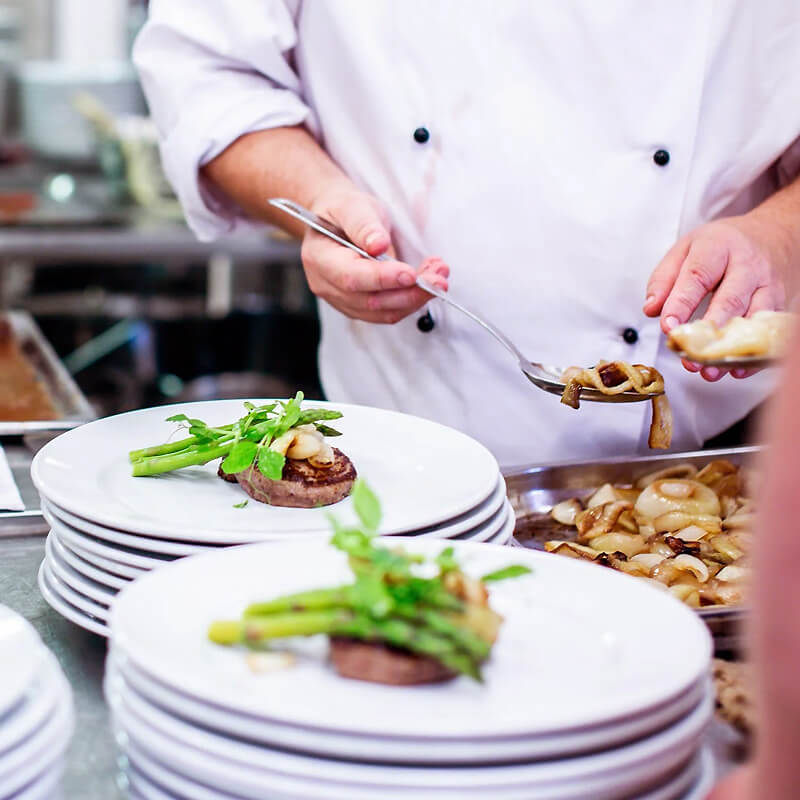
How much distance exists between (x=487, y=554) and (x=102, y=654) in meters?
0.34

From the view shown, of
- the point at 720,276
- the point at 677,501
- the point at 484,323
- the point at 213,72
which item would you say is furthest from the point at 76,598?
the point at 213,72

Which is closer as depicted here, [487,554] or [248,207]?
[487,554]

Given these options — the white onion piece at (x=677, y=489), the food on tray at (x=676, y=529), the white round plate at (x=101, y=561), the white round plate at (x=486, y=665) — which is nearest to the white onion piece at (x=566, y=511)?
the food on tray at (x=676, y=529)

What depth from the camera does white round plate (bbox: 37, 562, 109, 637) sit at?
976mm

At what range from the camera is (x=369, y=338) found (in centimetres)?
193

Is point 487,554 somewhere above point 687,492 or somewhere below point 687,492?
above

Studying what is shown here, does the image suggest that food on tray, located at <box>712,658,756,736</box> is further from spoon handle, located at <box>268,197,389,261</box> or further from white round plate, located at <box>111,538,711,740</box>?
spoon handle, located at <box>268,197,389,261</box>

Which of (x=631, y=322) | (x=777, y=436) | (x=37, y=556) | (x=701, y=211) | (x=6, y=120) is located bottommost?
(x=6, y=120)

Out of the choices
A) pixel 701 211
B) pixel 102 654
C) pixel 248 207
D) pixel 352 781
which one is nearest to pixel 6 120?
pixel 248 207

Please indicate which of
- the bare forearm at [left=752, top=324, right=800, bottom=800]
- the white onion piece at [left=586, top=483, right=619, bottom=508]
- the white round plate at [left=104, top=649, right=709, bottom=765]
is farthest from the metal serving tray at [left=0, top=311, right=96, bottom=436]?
the bare forearm at [left=752, top=324, right=800, bottom=800]

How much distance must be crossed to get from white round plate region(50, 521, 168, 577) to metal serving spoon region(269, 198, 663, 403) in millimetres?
551

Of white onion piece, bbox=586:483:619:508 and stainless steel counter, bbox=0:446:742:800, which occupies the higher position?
stainless steel counter, bbox=0:446:742:800

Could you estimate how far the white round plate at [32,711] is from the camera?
0.70 m

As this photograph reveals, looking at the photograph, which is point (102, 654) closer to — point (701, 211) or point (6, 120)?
point (701, 211)
